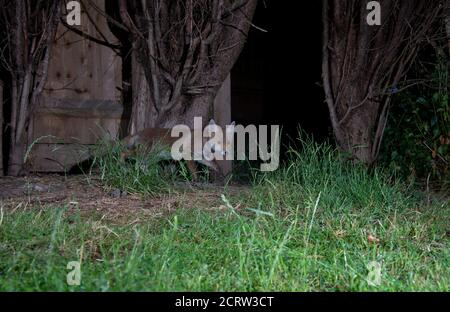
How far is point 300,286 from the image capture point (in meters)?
2.70

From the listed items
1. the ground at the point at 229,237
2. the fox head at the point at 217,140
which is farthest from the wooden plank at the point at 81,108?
the ground at the point at 229,237

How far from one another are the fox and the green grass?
4.18 feet

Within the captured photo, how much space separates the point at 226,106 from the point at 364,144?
163 centimetres

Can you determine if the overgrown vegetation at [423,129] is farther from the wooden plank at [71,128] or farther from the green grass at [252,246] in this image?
the wooden plank at [71,128]

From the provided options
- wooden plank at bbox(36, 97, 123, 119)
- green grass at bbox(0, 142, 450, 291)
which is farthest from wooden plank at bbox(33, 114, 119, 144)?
green grass at bbox(0, 142, 450, 291)

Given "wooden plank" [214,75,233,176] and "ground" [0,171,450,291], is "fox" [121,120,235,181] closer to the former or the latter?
"wooden plank" [214,75,233,176]

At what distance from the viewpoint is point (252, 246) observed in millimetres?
3104

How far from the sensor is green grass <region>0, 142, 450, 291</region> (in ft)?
8.75

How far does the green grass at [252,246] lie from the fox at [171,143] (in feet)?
4.18

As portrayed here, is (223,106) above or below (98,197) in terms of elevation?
above

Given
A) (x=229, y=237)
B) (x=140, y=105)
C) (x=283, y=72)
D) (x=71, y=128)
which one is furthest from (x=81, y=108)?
(x=283, y=72)

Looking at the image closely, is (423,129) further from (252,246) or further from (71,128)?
(71,128)

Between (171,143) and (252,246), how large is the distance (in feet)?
9.30

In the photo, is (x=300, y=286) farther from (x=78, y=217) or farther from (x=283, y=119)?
(x=283, y=119)
